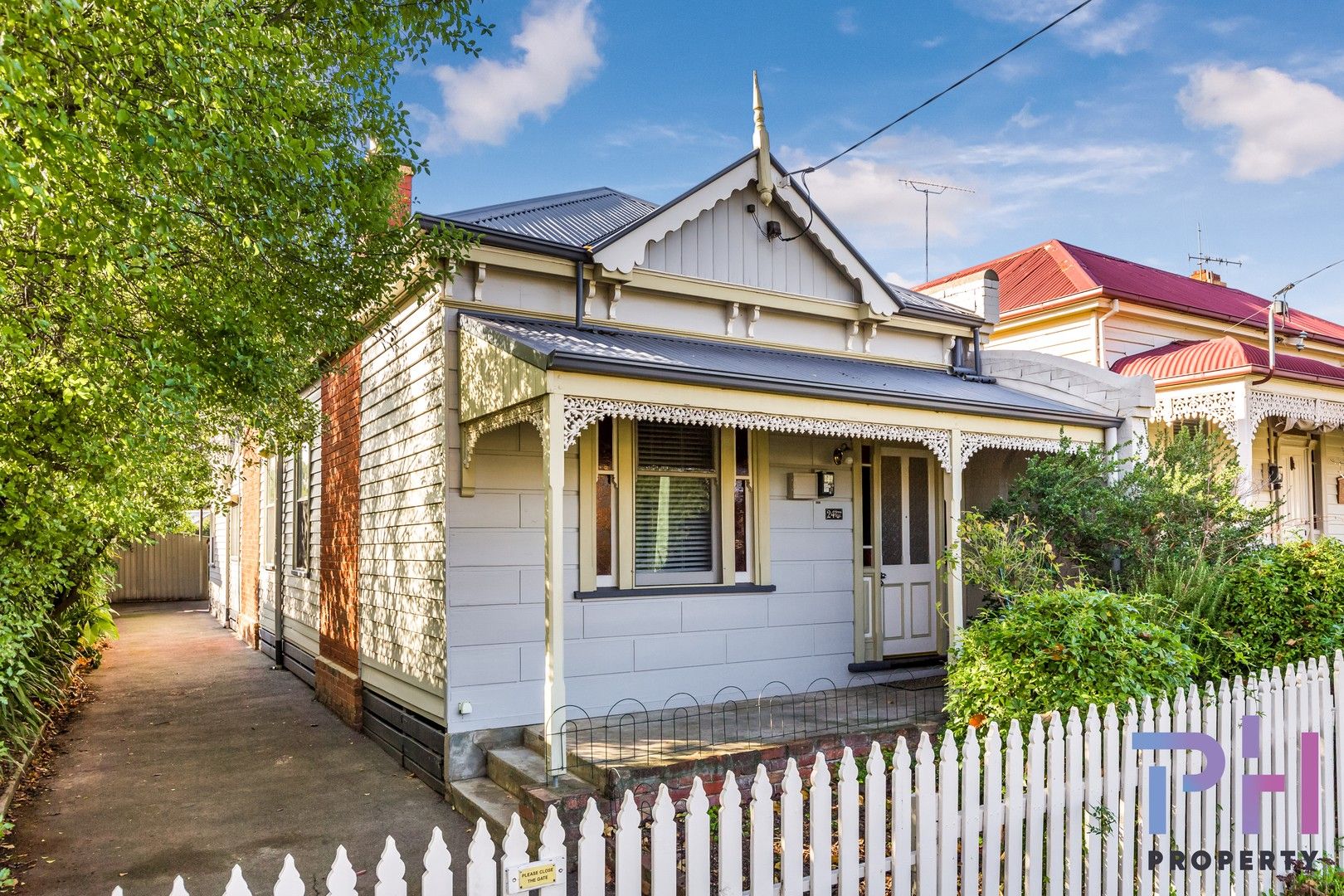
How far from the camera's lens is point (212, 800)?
6664 mm

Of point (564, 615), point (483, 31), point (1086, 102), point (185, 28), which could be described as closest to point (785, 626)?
point (564, 615)

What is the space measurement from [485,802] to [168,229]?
4.14 m

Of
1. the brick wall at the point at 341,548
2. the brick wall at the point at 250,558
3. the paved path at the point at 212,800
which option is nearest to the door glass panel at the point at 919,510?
the paved path at the point at 212,800

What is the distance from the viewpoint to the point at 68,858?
5.50 metres

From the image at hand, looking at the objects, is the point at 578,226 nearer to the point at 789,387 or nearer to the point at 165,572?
the point at 789,387

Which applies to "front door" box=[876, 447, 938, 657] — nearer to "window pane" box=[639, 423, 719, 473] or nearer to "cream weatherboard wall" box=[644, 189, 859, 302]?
"cream weatherboard wall" box=[644, 189, 859, 302]

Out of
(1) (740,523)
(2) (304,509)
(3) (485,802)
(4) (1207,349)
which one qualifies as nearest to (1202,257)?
(4) (1207,349)

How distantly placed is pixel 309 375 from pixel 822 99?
6.47 metres

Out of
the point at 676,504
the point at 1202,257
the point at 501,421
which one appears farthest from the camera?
the point at 1202,257

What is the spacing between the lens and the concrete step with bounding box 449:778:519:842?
5.58 meters

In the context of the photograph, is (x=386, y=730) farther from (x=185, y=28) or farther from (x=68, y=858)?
(x=185, y=28)

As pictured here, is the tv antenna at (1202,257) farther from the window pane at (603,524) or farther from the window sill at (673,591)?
the window pane at (603,524)

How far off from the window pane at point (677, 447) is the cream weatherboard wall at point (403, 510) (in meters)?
1.88

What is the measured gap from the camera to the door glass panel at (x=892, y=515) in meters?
9.26
